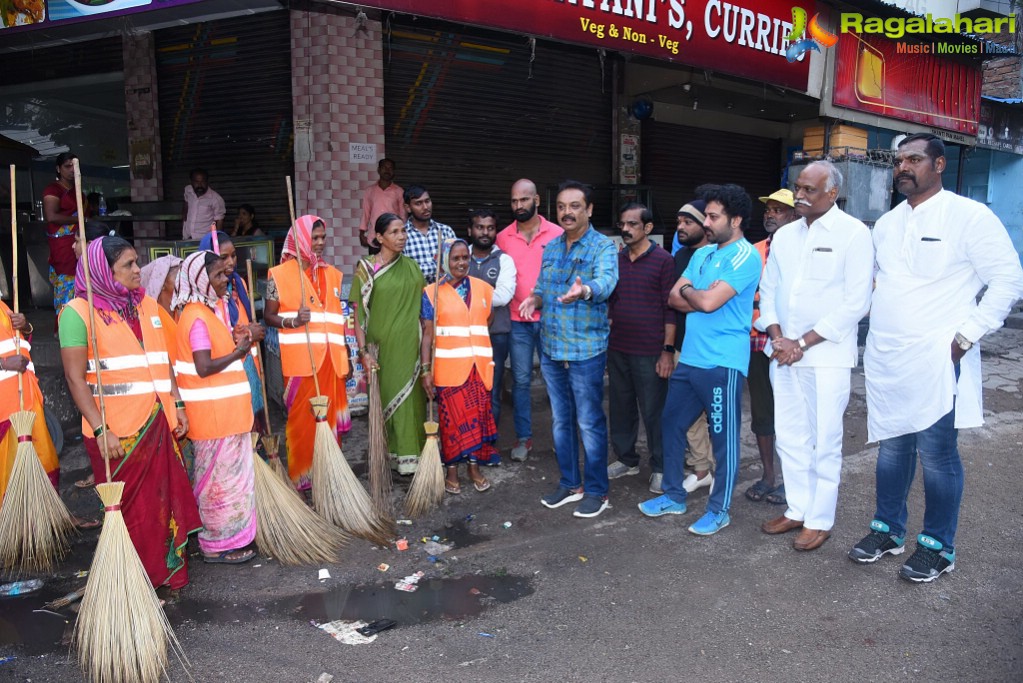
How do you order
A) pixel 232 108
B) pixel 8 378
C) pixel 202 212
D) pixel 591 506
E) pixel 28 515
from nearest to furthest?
pixel 28 515 → pixel 8 378 → pixel 591 506 → pixel 202 212 → pixel 232 108

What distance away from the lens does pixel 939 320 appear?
11.7 feet

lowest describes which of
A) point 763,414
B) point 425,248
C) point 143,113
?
point 763,414

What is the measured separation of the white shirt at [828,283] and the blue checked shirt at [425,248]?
2.51 m

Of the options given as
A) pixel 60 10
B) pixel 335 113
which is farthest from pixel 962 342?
pixel 60 10

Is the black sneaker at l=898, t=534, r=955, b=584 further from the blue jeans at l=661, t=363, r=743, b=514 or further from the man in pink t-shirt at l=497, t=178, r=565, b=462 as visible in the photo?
the man in pink t-shirt at l=497, t=178, r=565, b=462

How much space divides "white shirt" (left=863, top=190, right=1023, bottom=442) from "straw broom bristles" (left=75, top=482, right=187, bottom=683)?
11.1 ft

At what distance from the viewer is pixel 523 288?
5.48 m

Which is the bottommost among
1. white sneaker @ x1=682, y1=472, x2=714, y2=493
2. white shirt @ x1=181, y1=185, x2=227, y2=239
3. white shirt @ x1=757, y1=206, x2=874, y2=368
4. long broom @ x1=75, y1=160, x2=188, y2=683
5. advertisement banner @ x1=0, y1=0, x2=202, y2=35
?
white sneaker @ x1=682, y1=472, x2=714, y2=493

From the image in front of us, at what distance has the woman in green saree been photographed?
15.6 feet

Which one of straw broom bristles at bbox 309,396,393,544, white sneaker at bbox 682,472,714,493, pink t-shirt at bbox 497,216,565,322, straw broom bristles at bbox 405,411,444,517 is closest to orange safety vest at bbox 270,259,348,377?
straw broom bristles at bbox 309,396,393,544

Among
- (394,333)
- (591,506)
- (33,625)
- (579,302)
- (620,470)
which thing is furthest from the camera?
(620,470)

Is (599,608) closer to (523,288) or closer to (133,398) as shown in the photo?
(133,398)

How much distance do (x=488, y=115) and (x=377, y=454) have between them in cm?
568

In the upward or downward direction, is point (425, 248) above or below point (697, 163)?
below
